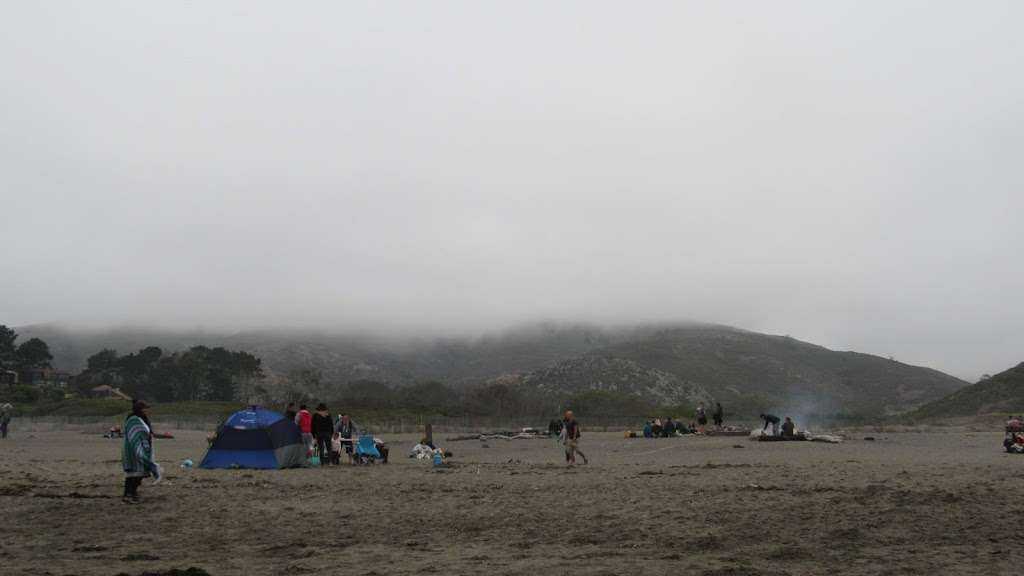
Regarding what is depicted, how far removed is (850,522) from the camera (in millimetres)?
10352

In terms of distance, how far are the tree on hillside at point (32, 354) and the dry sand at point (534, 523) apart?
4491 inches

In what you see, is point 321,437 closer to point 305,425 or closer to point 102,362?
point 305,425

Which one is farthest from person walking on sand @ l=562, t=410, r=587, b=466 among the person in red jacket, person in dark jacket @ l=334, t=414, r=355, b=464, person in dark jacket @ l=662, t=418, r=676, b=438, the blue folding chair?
person in dark jacket @ l=662, t=418, r=676, b=438

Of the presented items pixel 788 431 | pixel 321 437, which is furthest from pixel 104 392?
pixel 788 431

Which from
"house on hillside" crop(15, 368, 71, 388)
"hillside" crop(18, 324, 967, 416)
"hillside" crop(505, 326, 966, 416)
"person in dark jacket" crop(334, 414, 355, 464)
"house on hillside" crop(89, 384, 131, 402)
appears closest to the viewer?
"person in dark jacket" crop(334, 414, 355, 464)

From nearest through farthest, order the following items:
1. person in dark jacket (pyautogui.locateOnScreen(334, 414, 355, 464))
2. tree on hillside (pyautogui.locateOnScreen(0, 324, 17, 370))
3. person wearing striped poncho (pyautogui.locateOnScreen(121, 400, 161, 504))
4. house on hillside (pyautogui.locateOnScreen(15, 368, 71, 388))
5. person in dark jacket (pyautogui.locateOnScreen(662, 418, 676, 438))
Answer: person wearing striped poncho (pyautogui.locateOnScreen(121, 400, 161, 504))
person in dark jacket (pyautogui.locateOnScreen(334, 414, 355, 464))
person in dark jacket (pyautogui.locateOnScreen(662, 418, 676, 438))
tree on hillside (pyautogui.locateOnScreen(0, 324, 17, 370))
house on hillside (pyautogui.locateOnScreen(15, 368, 71, 388))

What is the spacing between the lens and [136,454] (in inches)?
520

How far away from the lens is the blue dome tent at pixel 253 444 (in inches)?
817

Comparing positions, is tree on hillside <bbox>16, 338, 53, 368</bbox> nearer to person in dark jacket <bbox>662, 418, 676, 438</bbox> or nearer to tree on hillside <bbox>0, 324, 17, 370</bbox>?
tree on hillside <bbox>0, 324, 17, 370</bbox>

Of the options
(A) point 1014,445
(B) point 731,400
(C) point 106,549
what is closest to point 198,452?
(C) point 106,549

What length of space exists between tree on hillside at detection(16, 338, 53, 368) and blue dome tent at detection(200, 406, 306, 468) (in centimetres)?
11290

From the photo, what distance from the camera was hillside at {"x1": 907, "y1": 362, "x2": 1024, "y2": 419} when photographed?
82.1 metres

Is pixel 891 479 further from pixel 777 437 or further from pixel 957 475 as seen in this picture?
pixel 777 437

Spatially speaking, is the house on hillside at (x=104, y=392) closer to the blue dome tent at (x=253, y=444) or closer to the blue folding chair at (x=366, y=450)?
the blue folding chair at (x=366, y=450)
